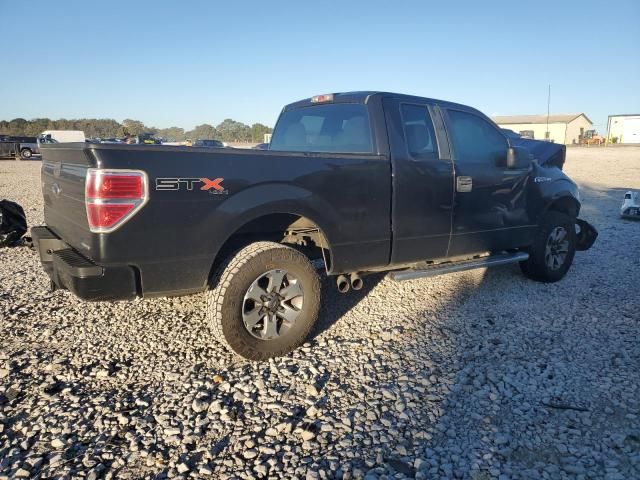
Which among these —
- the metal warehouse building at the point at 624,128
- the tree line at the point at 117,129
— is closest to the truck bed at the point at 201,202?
the tree line at the point at 117,129

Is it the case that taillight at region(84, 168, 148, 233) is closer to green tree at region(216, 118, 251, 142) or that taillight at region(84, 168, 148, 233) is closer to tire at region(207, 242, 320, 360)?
tire at region(207, 242, 320, 360)

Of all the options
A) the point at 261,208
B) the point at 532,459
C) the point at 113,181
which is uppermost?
the point at 113,181

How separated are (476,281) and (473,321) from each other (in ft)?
4.10

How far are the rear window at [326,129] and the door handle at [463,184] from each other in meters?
0.98

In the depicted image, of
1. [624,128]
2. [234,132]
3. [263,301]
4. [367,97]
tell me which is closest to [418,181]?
[367,97]

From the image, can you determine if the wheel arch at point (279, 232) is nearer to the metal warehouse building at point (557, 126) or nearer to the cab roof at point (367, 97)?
the cab roof at point (367, 97)

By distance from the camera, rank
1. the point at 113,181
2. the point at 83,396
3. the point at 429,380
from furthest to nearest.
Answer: the point at 429,380, the point at 83,396, the point at 113,181

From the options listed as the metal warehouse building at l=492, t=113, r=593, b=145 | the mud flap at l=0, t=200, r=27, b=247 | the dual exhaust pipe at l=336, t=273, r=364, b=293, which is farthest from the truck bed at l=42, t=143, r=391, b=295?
the metal warehouse building at l=492, t=113, r=593, b=145

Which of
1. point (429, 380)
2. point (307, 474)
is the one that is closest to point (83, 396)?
point (307, 474)

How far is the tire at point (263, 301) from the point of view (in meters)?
3.12

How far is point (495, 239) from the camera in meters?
4.69

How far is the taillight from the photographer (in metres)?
2.62

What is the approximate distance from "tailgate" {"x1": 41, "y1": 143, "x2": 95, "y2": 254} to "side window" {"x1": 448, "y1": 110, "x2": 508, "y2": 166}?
3.19 m

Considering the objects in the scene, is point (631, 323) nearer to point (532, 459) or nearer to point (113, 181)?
point (532, 459)
